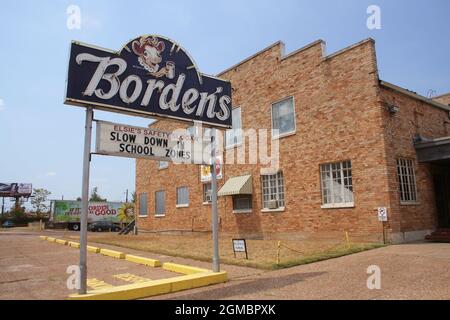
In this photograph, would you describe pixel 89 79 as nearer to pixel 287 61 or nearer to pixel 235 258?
pixel 235 258

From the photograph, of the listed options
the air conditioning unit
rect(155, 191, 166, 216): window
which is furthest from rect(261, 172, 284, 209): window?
rect(155, 191, 166, 216): window

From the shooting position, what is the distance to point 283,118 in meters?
17.5

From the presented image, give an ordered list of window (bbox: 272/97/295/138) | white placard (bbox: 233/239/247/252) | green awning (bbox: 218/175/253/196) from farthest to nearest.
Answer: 1. green awning (bbox: 218/175/253/196)
2. window (bbox: 272/97/295/138)
3. white placard (bbox: 233/239/247/252)

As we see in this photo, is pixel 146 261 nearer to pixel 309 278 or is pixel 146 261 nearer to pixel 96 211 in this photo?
pixel 309 278

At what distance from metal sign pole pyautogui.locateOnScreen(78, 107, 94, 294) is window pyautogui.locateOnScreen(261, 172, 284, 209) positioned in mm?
11604

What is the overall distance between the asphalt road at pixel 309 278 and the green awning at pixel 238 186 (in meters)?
7.19

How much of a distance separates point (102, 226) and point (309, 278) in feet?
143

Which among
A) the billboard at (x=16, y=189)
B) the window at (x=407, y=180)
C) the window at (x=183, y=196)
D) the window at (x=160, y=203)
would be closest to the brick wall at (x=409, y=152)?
the window at (x=407, y=180)

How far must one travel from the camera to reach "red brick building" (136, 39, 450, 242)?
44.8 ft

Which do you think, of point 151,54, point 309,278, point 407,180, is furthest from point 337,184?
point 151,54

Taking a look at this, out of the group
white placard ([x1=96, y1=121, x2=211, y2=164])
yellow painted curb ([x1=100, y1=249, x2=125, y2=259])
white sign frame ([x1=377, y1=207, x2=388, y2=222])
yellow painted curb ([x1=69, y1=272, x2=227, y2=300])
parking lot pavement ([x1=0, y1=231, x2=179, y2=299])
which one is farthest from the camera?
yellow painted curb ([x1=100, y1=249, x2=125, y2=259])

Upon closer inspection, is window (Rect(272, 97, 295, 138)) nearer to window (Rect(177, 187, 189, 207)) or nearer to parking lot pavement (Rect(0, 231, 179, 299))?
window (Rect(177, 187, 189, 207))
